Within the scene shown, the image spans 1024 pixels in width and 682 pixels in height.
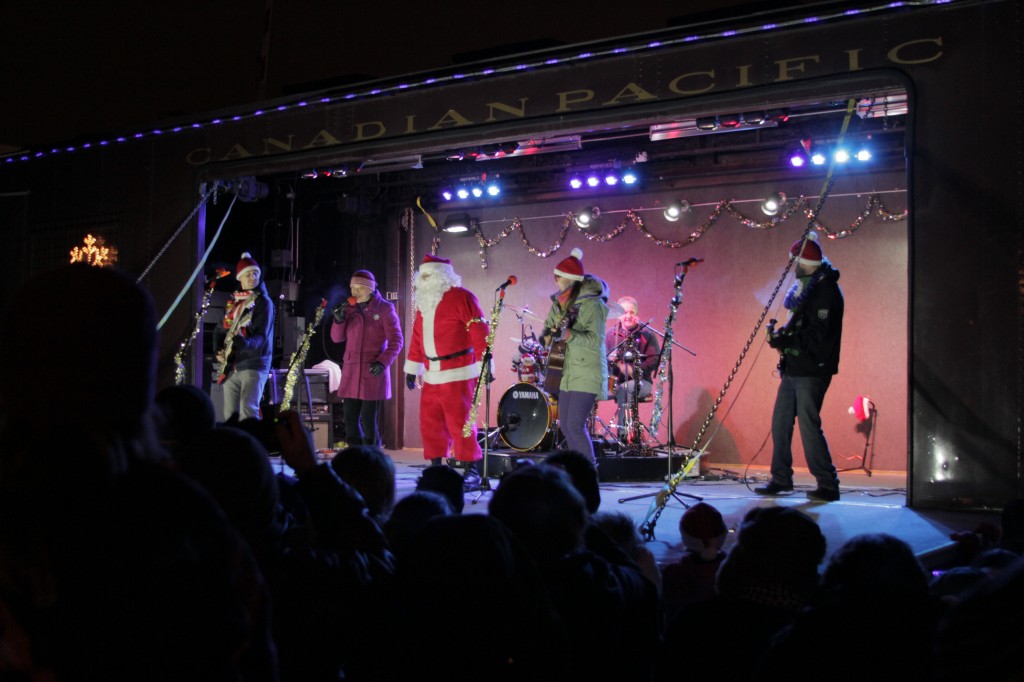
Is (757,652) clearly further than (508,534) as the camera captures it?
Yes

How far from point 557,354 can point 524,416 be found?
1.61m

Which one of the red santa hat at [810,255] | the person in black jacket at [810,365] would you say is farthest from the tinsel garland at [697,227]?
the person in black jacket at [810,365]

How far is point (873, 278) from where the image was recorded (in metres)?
11.8

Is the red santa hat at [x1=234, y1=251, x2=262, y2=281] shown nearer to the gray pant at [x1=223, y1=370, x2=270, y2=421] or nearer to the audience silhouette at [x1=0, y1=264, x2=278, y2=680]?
the gray pant at [x1=223, y1=370, x2=270, y2=421]

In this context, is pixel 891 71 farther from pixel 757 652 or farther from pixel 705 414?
pixel 705 414

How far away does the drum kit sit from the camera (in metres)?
9.45

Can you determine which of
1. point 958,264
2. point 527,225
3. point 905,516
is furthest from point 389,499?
point 527,225

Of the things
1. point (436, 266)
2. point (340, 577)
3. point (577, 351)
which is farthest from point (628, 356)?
Answer: point (340, 577)

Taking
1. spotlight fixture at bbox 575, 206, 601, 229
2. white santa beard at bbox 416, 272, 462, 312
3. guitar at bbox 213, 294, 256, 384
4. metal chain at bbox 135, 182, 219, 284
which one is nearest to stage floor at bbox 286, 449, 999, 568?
white santa beard at bbox 416, 272, 462, 312

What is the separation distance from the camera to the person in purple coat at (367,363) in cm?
929

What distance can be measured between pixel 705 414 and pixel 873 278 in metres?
2.97

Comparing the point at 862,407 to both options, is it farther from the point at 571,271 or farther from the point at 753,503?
the point at 571,271

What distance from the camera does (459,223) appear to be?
14227 mm

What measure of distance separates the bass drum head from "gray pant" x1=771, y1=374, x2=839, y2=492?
261cm
